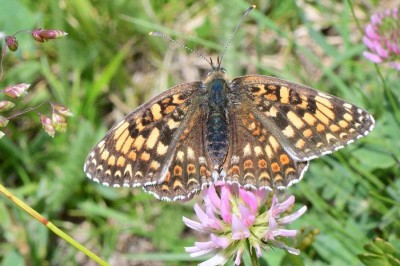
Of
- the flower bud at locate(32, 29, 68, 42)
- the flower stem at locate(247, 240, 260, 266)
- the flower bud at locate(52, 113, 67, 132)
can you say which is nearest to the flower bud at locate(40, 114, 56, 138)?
the flower bud at locate(52, 113, 67, 132)

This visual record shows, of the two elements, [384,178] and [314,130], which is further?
[384,178]

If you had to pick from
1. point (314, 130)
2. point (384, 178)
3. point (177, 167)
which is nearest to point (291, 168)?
point (314, 130)

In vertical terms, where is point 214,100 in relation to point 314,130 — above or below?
above

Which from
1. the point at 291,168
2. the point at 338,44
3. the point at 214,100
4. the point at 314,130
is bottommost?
the point at 291,168

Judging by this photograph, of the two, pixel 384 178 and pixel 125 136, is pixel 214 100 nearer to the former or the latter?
pixel 125 136

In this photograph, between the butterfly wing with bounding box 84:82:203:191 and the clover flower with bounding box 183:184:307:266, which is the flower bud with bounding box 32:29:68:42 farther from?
the clover flower with bounding box 183:184:307:266

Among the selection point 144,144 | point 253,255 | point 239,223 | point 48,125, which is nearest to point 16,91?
point 48,125
